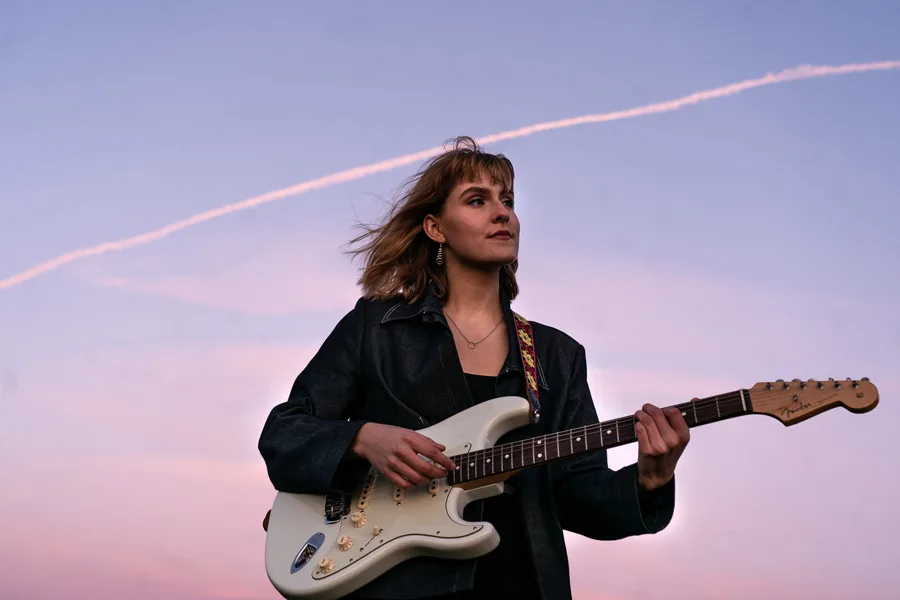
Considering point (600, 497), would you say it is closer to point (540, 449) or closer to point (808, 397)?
point (540, 449)

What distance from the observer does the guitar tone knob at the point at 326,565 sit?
4.85m

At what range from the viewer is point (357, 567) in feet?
15.7

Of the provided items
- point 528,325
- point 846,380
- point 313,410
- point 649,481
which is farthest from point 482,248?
point 846,380

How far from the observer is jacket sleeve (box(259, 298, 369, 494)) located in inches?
201

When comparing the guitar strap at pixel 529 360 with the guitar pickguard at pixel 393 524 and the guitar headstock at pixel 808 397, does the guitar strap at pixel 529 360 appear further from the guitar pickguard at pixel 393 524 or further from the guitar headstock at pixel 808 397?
the guitar headstock at pixel 808 397

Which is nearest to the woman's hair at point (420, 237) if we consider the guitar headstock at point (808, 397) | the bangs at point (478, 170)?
the bangs at point (478, 170)

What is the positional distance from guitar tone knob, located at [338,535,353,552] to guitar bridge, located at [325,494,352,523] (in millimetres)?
146

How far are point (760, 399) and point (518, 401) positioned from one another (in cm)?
111

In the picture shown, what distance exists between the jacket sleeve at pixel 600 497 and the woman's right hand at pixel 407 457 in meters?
0.66

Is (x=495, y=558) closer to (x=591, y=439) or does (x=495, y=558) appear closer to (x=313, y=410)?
(x=591, y=439)

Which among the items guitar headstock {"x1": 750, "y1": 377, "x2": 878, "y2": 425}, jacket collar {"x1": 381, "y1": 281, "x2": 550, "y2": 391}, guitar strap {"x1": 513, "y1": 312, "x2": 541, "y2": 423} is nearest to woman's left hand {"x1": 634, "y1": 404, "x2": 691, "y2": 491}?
guitar headstock {"x1": 750, "y1": 377, "x2": 878, "y2": 425}

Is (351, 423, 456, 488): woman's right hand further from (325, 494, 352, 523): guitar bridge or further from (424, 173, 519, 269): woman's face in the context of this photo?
(424, 173, 519, 269): woman's face

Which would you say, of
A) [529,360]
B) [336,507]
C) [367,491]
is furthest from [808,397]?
[336,507]

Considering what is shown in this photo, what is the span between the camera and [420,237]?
623 centimetres
